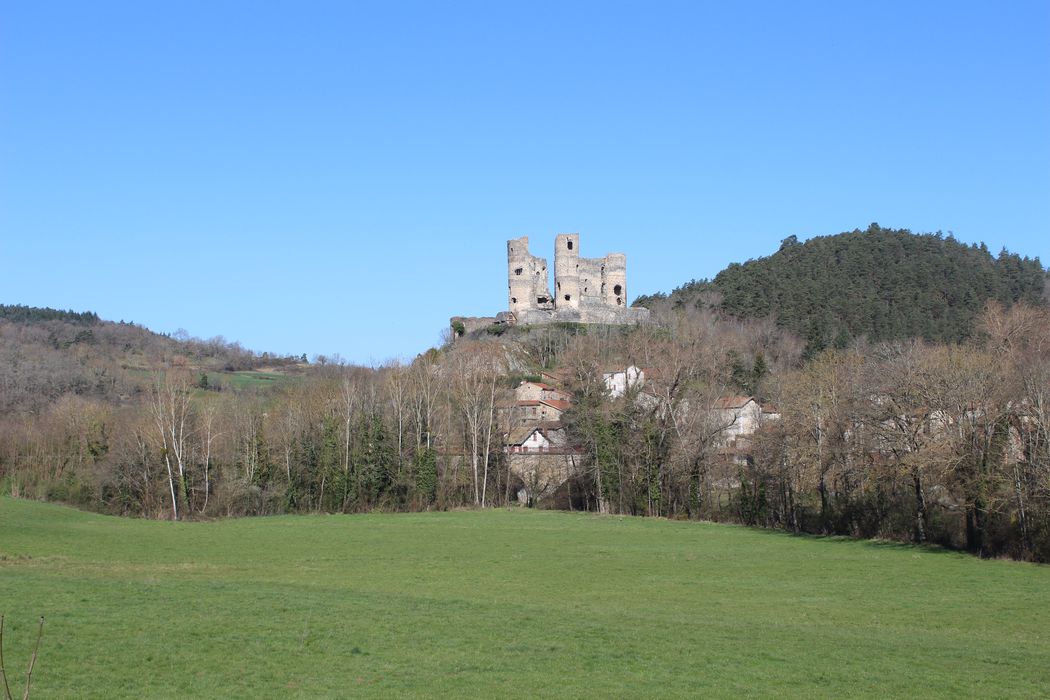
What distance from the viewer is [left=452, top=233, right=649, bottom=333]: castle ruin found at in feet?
336

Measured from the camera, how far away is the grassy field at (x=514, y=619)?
644 inches

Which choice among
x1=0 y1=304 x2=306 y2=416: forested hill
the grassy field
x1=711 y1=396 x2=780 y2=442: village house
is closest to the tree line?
x1=711 y1=396 x2=780 y2=442: village house

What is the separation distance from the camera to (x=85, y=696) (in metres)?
14.6

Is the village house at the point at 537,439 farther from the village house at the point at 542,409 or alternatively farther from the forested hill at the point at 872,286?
the forested hill at the point at 872,286

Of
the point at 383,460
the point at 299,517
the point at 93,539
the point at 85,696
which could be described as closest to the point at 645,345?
the point at 383,460

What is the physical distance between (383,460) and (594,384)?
14.1 meters

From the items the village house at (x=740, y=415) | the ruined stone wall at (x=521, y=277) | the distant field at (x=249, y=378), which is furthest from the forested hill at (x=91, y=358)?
the village house at (x=740, y=415)

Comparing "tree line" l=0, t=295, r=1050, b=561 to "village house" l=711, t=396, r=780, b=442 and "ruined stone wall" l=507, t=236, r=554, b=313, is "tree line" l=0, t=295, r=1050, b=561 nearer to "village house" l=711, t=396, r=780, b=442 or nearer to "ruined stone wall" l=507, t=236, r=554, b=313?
"village house" l=711, t=396, r=780, b=442

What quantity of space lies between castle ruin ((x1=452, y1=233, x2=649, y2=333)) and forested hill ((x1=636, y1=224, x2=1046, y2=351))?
1962 cm

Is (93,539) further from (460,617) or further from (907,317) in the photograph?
(907,317)

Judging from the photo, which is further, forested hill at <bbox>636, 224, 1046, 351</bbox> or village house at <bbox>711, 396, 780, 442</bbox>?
forested hill at <bbox>636, 224, 1046, 351</bbox>

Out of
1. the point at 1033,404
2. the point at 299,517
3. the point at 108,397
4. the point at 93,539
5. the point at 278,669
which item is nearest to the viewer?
the point at 278,669

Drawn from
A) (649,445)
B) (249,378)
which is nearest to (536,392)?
(649,445)

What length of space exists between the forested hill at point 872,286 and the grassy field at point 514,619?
237ft
